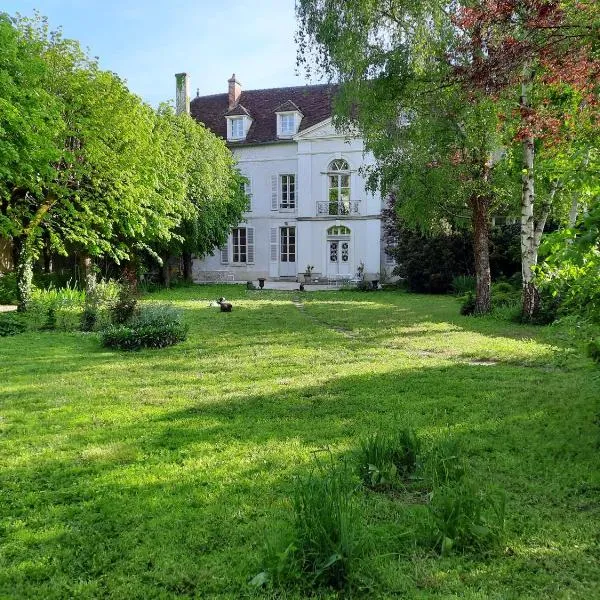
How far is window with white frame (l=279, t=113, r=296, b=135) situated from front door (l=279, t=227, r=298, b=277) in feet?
18.1

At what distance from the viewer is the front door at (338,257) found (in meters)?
30.6

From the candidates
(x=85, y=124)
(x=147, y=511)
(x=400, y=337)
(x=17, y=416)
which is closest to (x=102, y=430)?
(x=17, y=416)

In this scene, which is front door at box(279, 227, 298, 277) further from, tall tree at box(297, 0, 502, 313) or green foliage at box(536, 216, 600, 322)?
green foliage at box(536, 216, 600, 322)

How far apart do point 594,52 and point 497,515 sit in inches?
252

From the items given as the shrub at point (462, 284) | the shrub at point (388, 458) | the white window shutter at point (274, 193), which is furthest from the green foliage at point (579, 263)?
the white window shutter at point (274, 193)

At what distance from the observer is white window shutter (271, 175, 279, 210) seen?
32031 mm

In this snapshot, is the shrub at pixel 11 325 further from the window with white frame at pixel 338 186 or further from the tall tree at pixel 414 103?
the window with white frame at pixel 338 186

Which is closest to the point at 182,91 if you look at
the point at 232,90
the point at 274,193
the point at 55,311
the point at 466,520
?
the point at 232,90

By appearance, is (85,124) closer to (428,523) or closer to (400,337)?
(400,337)

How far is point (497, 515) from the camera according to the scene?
314 cm

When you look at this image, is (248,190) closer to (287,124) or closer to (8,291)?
(287,124)

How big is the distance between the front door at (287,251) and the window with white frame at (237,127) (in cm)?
619

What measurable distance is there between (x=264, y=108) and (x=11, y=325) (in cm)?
2528

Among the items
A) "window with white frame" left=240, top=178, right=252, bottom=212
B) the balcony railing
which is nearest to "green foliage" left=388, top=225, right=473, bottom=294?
the balcony railing
